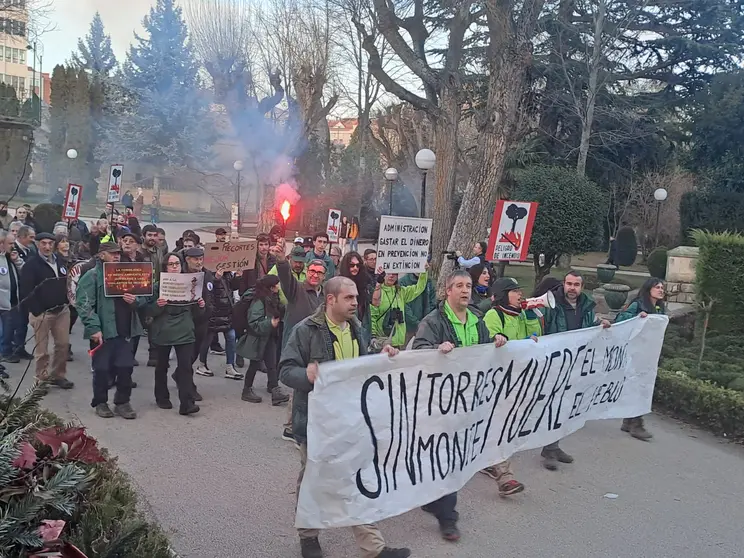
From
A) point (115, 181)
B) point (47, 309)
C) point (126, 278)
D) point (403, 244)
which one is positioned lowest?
point (47, 309)

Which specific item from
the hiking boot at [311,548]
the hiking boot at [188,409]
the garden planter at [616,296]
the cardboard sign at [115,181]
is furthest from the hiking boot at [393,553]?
the cardboard sign at [115,181]

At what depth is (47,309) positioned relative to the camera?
24.4 feet

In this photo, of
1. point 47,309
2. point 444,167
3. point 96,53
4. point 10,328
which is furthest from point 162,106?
point 47,309

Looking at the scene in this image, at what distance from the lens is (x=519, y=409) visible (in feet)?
17.6

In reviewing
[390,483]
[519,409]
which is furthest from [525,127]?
[390,483]

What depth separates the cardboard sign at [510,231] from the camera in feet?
27.0

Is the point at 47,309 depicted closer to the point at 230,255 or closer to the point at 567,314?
the point at 230,255

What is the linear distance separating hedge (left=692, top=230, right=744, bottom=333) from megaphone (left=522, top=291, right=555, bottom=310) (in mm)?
6857

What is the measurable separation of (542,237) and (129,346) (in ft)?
43.4

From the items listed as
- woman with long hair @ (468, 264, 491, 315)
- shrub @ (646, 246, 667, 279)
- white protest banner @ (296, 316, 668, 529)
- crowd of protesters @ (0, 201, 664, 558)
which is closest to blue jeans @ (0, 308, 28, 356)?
crowd of protesters @ (0, 201, 664, 558)

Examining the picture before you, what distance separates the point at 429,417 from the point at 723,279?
30.4 feet

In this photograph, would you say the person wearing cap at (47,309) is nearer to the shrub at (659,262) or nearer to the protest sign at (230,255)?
the protest sign at (230,255)

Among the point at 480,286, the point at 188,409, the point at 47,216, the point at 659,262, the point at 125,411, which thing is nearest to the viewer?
the point at 125,411

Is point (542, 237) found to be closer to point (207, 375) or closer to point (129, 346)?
point (207, 375)
